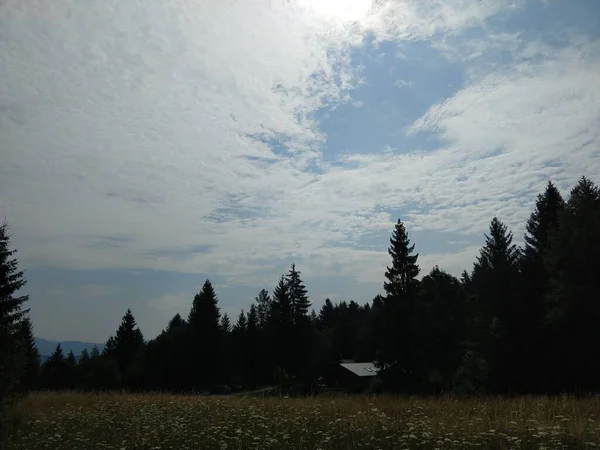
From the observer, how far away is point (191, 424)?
11.3 m

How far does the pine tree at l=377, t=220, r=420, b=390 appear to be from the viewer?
41.4 m

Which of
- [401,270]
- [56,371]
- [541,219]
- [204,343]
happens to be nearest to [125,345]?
[56,371]

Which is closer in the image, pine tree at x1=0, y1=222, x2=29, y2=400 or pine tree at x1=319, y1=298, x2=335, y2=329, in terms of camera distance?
pine tree at x1=0, y1=222, x2=29, y2=400

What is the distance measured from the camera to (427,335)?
41.3 meters

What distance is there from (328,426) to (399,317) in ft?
112

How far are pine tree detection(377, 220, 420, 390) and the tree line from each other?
10 centimetres

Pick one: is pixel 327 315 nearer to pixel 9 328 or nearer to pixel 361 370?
pixel 361 370

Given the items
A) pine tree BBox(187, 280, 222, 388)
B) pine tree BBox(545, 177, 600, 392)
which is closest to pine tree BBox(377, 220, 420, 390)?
pine tree BBox(545, 177, 600, 392)

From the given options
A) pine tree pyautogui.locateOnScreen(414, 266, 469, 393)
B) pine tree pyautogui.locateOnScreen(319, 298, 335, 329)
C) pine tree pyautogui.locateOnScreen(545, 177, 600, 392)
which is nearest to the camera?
pine tree pyautogui.locateOnScreen(545, 177, 600, 392)

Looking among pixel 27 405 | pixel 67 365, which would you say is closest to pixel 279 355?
pixel 67 365

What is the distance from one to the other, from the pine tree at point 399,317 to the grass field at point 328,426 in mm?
28975

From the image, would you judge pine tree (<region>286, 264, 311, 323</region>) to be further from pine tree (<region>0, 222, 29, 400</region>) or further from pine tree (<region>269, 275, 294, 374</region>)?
pine tree (<region>0, 222, 29, 400</region>)

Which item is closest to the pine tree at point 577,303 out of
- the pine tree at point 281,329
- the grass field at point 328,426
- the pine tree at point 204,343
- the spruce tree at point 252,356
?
the grass field at point 328,426

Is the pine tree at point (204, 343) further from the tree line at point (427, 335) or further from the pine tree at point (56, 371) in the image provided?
the pine tree at point (56, 371)
